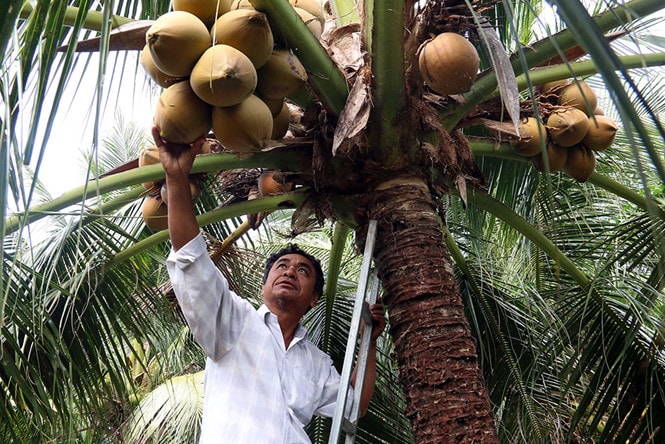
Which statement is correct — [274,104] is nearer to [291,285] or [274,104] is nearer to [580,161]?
[291,285]

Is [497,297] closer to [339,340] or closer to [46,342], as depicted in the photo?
[339,340]

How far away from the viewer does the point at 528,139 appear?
2.78 meters

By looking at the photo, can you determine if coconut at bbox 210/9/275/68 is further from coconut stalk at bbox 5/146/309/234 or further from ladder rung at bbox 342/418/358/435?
ladder rung at bbox 342/418/358/435

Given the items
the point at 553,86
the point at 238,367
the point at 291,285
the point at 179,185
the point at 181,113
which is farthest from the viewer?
the point at 291,285

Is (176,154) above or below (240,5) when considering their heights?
below

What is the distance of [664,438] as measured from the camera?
11.0 ft

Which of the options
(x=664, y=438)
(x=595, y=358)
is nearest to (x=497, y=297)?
(x=595, y=358)

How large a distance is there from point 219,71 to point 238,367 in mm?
1158

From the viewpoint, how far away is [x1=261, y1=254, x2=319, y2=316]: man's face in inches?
123

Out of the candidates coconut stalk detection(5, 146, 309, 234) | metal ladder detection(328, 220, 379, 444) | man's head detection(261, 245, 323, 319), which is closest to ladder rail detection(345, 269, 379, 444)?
metal ladder detection(328, 220, 379, 444)

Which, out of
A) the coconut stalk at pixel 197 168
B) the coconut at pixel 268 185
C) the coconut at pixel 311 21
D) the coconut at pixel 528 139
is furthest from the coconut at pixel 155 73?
the coconut at pixel 528 139

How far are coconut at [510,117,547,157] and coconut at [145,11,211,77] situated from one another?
124cm

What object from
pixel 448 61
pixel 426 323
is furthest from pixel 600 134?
pixel 426 323

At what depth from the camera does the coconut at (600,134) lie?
2.80 metres
